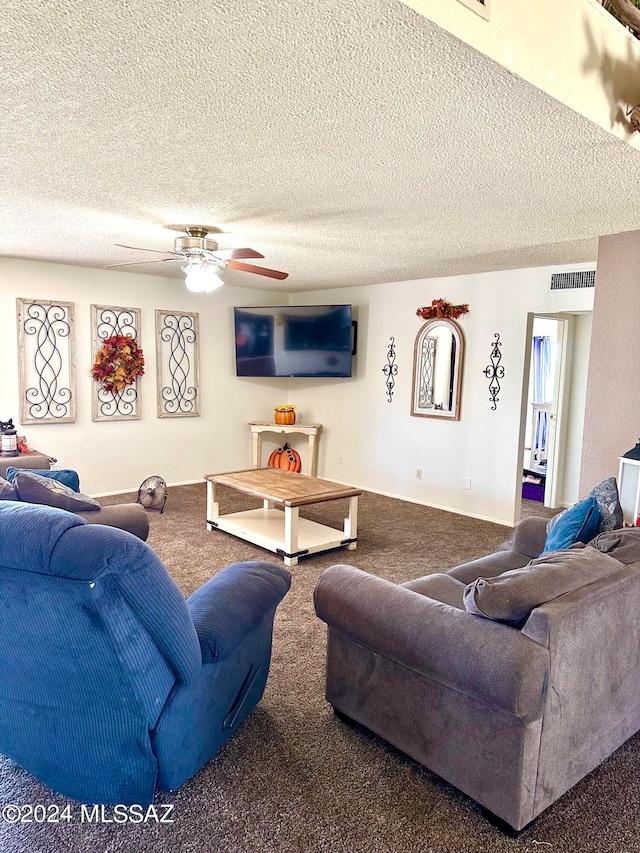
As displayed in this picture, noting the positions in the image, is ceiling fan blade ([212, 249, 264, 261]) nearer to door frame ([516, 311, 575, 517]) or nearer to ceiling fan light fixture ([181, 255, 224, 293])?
ceiling fan light fixture ([181, 255, 224, 293])

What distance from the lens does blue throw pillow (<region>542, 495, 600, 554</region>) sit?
2396 millimetres

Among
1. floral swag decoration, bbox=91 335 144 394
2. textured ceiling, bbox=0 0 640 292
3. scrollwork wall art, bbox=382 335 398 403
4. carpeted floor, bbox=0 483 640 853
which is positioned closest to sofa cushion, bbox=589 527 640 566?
carpeted floor, bbox=0 483 640 853

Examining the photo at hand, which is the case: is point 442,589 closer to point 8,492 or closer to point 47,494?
point 47,494

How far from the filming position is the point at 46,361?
551 centimetres

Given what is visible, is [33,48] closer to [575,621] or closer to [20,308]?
[575,621]

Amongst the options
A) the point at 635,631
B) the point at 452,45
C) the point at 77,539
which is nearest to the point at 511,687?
the point at 635,631

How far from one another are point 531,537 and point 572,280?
2703 millimetres

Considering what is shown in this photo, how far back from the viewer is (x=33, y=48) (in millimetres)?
1612

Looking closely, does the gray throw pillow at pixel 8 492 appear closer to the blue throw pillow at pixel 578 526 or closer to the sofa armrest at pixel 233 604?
the sofa armrest at pixel 233 604

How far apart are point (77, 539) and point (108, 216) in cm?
268

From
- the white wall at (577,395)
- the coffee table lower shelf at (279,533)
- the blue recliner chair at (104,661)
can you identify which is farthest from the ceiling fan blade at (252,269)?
the white wall at (577,395)

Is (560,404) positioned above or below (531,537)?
above

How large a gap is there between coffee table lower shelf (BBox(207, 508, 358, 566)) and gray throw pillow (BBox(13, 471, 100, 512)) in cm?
146

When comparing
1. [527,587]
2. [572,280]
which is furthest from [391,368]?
[527,587]
